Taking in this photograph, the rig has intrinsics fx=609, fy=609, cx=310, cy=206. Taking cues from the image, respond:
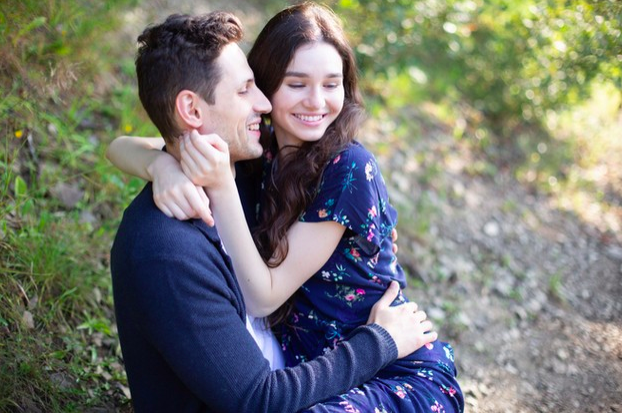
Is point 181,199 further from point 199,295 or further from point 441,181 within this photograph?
point 441,181

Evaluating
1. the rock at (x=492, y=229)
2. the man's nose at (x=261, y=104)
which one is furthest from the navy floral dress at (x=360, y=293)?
the rock at (x=492, y=229)

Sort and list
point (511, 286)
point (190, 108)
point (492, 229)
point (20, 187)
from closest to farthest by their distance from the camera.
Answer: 1. point (190, 108)
2. point (20, 187)
3. point (511, 286)
4. point (492, 229)

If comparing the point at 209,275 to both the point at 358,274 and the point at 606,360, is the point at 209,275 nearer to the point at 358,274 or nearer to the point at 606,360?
the point at 358,274

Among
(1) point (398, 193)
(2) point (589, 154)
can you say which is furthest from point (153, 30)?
(2) point (589, 154)

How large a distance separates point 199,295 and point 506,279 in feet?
A: 9.87

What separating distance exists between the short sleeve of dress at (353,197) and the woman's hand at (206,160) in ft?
1.37

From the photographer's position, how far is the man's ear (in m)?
2.13

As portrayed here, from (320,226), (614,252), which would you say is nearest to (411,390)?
(320,226)

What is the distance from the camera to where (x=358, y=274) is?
7.84 ft

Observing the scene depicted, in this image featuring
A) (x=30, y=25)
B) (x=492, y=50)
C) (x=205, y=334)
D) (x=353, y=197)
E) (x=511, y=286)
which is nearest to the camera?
(x=205, y=334)

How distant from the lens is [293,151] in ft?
8.21

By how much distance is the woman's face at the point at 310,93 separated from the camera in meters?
2.35

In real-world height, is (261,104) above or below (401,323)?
above

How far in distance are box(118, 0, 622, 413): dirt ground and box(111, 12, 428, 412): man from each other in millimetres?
1393
